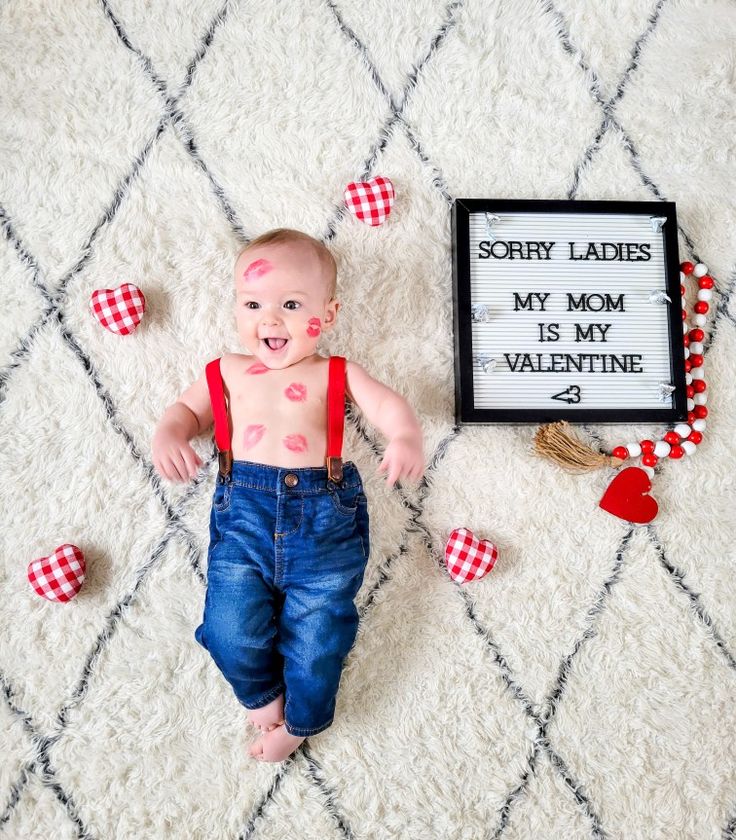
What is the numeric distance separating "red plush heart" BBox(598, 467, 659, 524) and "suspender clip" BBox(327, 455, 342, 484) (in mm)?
507

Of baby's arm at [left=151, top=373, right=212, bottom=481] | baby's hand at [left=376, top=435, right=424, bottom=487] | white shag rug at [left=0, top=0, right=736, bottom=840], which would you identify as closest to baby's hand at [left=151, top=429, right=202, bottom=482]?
baby's arm at [left=151, top=373, right=212, bottom=481]

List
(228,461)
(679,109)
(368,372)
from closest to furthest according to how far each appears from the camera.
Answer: (228,461) < (368,372) < (679,109)

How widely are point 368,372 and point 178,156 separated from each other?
1.80ft

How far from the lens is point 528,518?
50.3 inches

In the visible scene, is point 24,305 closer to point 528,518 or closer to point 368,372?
point 368,372

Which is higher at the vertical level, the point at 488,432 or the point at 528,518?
the point at 488,432

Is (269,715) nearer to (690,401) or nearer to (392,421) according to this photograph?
(392,421)

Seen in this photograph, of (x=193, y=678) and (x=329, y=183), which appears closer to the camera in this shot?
(x=193, y=678)

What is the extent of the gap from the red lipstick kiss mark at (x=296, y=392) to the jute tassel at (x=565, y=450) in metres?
0.44

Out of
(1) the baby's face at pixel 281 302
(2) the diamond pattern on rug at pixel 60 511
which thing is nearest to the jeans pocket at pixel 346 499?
(1) the baby's face at pixel 281 302

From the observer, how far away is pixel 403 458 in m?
1.07

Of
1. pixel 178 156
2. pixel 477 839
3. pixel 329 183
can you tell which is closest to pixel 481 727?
pixel 477 839

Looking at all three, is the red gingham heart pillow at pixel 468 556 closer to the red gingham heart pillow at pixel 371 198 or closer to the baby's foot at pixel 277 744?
the baby's foot at pixel 277 744

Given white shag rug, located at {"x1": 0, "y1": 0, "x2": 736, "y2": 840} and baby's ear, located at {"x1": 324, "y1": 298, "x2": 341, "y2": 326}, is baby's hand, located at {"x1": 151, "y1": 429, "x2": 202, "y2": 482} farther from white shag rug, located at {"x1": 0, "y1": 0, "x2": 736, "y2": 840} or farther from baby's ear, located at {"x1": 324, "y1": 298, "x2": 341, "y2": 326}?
baby's ear, located at {"x1": 324, "y1": 298, "x2": 341, "y2": 326}
